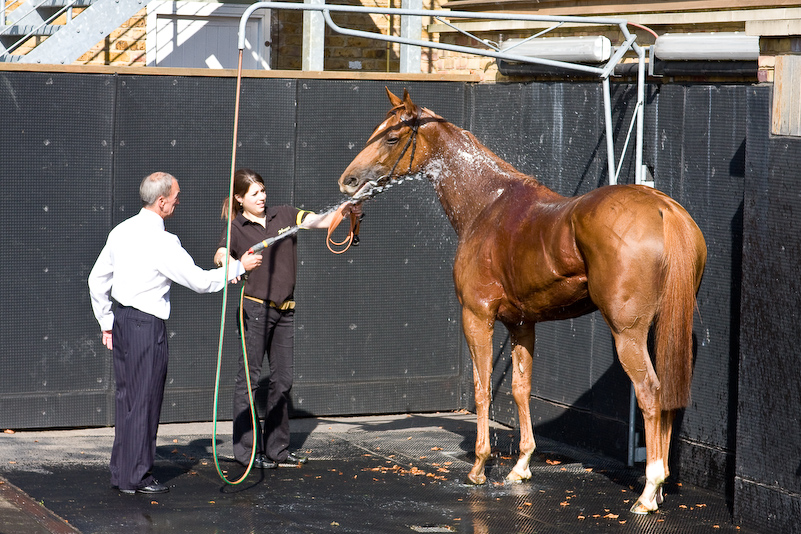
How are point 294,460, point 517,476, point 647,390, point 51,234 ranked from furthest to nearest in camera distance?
point 51,234, point 294,460, point 517,476, point 647,390

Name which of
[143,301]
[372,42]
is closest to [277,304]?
[143,301]

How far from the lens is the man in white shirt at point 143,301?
5520mm

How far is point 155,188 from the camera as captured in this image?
5.55 metres

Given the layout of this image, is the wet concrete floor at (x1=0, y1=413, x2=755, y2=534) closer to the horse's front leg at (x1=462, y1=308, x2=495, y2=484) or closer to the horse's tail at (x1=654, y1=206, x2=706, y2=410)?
the horse's front leg at (x1=462, y1=308, x2=495, y2=484)

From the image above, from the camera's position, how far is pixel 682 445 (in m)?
6.22

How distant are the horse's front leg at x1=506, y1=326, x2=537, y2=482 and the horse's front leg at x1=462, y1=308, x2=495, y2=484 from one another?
0.25m

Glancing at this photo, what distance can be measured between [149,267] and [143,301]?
19 centimetres

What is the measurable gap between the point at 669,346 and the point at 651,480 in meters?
0.74

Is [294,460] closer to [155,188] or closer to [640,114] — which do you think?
[155,188]

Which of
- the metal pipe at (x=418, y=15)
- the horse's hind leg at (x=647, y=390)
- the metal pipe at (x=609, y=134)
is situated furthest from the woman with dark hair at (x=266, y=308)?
the horse's hind leg at (x=647, y=390)

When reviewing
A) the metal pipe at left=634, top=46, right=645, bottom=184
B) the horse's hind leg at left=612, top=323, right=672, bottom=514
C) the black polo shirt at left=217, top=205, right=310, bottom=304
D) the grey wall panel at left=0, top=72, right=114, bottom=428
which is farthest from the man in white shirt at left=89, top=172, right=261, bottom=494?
the metal pipe at left=634, top=46, right=645, bottom=184

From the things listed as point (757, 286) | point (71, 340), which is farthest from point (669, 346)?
point (71, 340)

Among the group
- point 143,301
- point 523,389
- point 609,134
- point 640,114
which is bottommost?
point 523,389

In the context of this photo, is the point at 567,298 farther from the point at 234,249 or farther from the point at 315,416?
the point at 315,416
